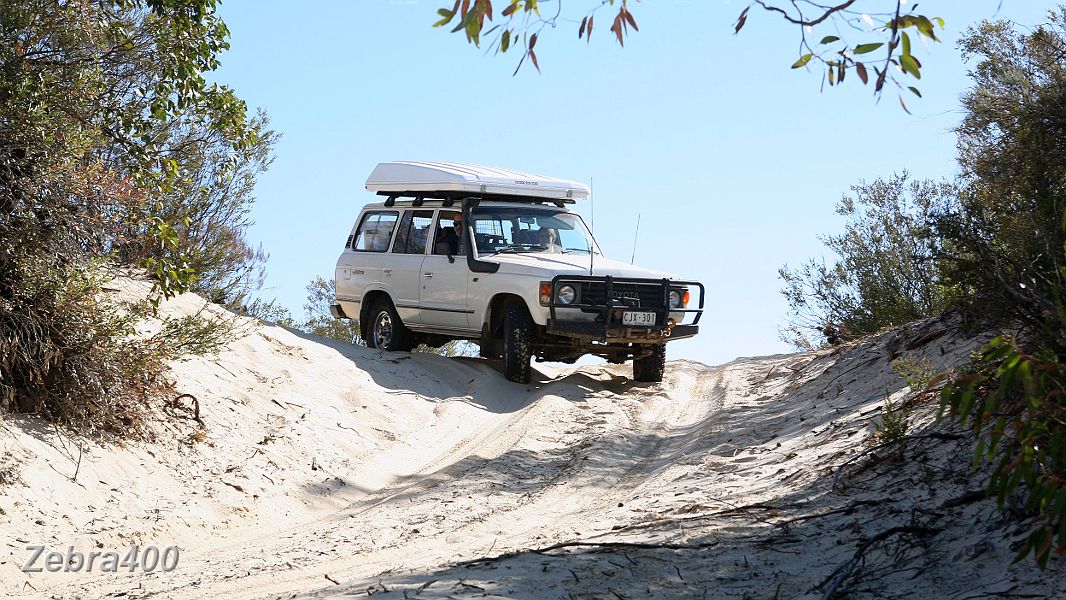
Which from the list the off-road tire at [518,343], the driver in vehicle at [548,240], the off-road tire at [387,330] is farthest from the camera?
the off-road tire at [387,330]

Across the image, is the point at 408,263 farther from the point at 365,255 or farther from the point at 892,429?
the point at 892,429

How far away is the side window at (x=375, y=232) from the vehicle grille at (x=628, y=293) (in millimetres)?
3309

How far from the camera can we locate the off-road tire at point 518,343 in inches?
484

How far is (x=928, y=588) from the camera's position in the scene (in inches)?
176

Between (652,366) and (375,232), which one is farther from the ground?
(375,232)

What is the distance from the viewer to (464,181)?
1283 centimetres

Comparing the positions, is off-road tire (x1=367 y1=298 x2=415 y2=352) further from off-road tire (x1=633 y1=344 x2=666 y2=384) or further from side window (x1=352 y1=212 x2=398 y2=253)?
off-road tire (x1=633 y1=344 x2=666 y2=384)

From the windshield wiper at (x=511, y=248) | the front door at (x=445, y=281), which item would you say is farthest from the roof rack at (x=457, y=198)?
the windshield wiper at (x=511, y=248)

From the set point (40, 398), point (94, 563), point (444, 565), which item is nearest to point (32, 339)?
point (40, 398)

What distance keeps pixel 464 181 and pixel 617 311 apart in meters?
2.57

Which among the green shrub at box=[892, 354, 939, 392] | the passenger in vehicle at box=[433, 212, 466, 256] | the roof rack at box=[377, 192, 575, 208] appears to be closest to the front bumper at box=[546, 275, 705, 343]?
the passenger in vehicle at box=[433, 212, 466, 256]

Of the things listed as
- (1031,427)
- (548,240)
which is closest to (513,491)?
(1031,427)

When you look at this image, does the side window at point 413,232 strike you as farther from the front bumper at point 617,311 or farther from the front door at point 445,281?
the front bumper at point 617,311

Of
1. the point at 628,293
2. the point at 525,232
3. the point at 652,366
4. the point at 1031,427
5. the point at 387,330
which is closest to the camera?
the point at 1031,427
